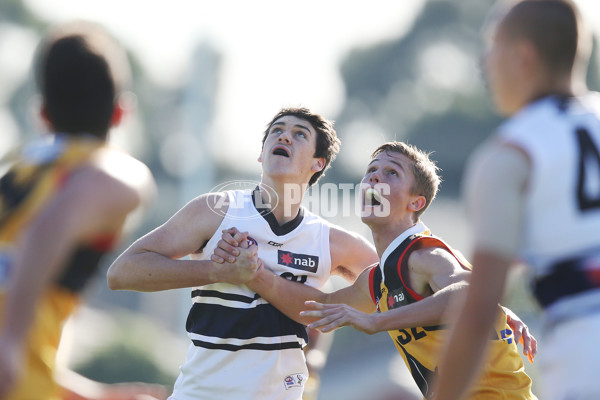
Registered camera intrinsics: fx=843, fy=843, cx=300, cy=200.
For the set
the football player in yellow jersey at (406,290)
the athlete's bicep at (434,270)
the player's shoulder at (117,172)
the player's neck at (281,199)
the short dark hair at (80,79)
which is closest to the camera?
the player's shoulder at (117,172)

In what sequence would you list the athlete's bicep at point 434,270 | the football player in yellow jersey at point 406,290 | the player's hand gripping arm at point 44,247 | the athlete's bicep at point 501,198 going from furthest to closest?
the athlete's bicep at point 434,270
the football player in yellow jersey at point 406,290
the athlete's bicep at point 501,198
the player's hand gripping arm at point 44,247

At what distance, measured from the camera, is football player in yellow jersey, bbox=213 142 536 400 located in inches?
181

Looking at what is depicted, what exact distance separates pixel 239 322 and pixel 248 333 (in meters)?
0.09

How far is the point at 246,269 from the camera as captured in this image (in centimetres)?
508

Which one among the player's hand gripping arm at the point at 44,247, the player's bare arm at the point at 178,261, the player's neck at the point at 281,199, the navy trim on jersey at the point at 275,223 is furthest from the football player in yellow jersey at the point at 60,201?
the player's neck at the point at 281,199

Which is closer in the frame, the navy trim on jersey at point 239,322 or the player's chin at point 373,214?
the navy trim on jersey at point 239,322

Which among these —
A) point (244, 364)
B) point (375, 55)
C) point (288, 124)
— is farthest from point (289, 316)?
point (375, 55)

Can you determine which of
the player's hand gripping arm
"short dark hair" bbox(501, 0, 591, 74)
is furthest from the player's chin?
the player's hand gripping arm

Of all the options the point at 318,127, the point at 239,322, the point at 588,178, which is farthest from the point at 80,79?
the point at 318,127

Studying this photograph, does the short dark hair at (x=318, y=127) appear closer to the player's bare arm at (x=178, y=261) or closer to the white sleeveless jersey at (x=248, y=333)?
the white sleeveless jersey at (x=248, y=333)

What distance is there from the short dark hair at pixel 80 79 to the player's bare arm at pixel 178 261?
2013 mm

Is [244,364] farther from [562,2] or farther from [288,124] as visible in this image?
[562,2]

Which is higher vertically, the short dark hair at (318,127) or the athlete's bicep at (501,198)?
the short dark hair at (318,127)

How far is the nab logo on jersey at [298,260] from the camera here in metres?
5.43
